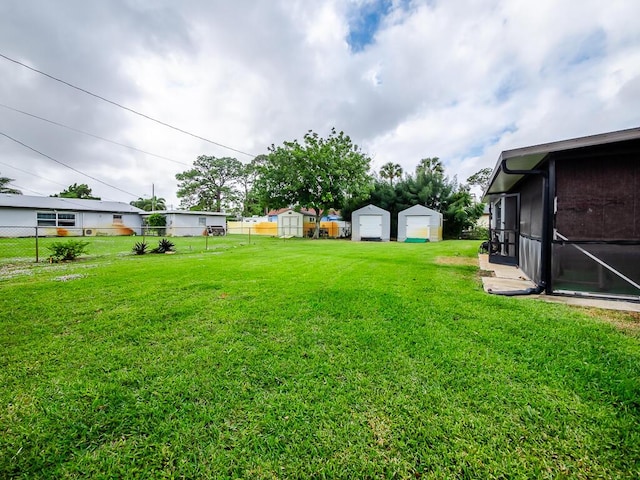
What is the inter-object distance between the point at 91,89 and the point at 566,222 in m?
16.6

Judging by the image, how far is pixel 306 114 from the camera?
1631cm

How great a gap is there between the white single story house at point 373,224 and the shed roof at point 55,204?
792 inches

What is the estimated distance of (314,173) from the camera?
771 inches

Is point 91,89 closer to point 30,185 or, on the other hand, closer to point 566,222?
point 566,222

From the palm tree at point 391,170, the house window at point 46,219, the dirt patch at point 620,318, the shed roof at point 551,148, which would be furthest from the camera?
the palm tree at point 391,170

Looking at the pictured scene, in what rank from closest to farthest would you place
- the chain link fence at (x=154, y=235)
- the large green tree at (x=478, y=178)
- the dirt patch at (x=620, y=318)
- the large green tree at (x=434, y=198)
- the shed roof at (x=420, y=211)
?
the dirt patch at (x=620, y=318)
the chain link fence at (x=154, y=235)
the shed roof at (x=420, y=211)
the large green tree at (x=434, y=198)
the large green tree at (x=478, y=178)

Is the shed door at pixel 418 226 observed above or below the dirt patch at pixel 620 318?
above

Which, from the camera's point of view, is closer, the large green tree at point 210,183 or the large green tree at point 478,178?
the large green tree at point 210,183

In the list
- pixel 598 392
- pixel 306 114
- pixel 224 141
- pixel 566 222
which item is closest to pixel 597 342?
pixel 598 392

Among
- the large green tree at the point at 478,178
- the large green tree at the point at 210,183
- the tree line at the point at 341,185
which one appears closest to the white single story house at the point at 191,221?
the tree line at the point at 341,185

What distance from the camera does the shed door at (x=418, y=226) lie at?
1839cm

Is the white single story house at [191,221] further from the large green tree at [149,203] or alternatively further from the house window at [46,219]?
the large green tree at [149,203]

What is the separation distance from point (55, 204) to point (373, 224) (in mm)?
23820

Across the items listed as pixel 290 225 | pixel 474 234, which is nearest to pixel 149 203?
pixel 290 225
